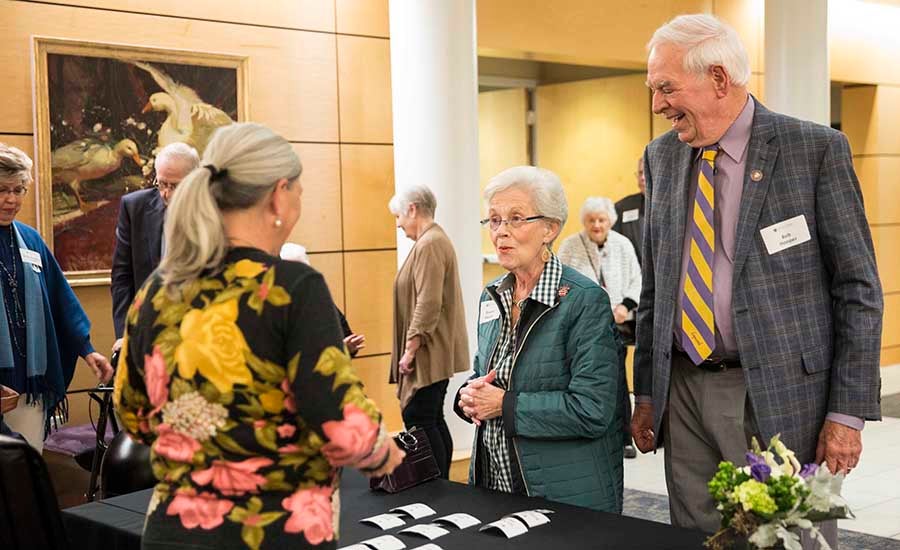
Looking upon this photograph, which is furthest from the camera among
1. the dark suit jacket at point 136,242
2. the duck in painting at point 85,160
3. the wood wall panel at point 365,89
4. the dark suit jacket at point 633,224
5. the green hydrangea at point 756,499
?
the dark suit jacket at point 633,224

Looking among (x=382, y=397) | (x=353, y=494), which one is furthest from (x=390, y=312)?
(x=353, y=494)

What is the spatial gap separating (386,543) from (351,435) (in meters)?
0.73

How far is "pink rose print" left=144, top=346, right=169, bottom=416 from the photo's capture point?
5.74 feet

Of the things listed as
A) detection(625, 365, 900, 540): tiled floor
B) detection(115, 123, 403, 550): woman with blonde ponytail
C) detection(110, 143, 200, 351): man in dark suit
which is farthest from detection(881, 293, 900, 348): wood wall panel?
detection(115, 123, 403, 550): woman with blonde ponytail

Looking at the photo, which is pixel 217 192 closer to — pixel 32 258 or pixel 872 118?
pixel 32 258

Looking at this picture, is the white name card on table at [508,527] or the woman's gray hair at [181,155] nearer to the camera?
the white name card on table at [508,527]

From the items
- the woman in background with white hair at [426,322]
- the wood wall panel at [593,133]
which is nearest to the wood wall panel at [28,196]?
the woman in background with white hair at [426,322]

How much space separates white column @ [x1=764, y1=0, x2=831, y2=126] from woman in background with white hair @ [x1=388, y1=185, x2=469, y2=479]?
4012 millimetres

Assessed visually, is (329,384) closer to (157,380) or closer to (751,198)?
(157,380)

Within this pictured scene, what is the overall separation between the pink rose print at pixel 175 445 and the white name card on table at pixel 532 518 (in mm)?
948

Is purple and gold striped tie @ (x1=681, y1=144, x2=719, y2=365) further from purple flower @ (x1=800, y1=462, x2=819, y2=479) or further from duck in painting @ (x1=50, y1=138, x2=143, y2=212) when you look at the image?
duck in painting @ (x1=50, y1=138, x2=143, y2=212)

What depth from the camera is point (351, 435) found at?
1674mm

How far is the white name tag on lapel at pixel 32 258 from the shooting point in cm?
414

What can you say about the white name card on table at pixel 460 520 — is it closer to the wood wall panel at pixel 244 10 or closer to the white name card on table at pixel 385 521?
the white name card on table at pixel 385 521
